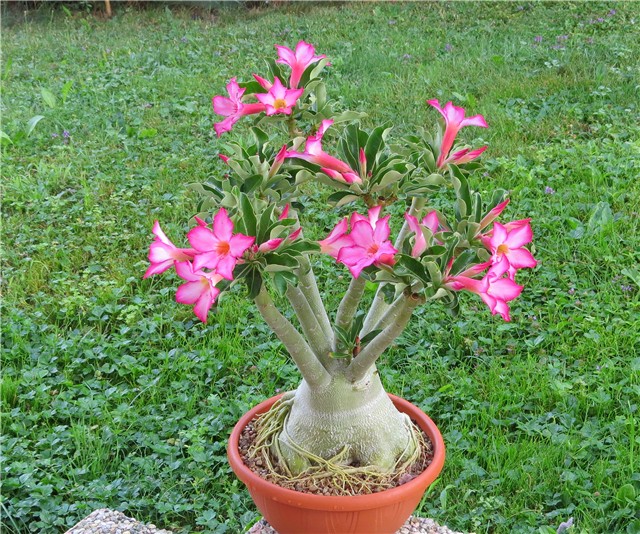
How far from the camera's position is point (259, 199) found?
4.96 ft

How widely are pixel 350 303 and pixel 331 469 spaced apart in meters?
0.37

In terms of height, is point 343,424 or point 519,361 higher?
point 343,424

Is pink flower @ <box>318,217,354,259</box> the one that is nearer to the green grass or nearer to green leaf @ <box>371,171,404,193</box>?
green leaf @ <box>371,171,404,193</box>

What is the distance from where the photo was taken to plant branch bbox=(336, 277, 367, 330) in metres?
1.72

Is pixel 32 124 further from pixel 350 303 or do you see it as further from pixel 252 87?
pixel 350 303

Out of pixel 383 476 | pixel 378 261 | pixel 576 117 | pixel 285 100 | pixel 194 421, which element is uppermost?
pixel 285 100

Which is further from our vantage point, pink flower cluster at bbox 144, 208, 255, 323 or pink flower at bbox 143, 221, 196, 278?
pink flower at bbox 143, 221, 196, 278

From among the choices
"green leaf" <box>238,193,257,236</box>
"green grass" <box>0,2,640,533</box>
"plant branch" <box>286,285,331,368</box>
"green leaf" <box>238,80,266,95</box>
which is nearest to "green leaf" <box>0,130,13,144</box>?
"green grass" <box>0,2,640,533</box>

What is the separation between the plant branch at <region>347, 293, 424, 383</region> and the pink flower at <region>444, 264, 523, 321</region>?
13 centimetres

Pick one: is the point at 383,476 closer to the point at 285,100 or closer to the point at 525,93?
the point at 285,100

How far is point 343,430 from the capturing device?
1.71 metres

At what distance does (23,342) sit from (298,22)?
443cm

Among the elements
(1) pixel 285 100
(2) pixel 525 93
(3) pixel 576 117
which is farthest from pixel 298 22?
(1) pixel 285 100

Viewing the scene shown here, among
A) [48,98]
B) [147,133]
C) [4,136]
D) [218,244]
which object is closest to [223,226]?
[218,244]
